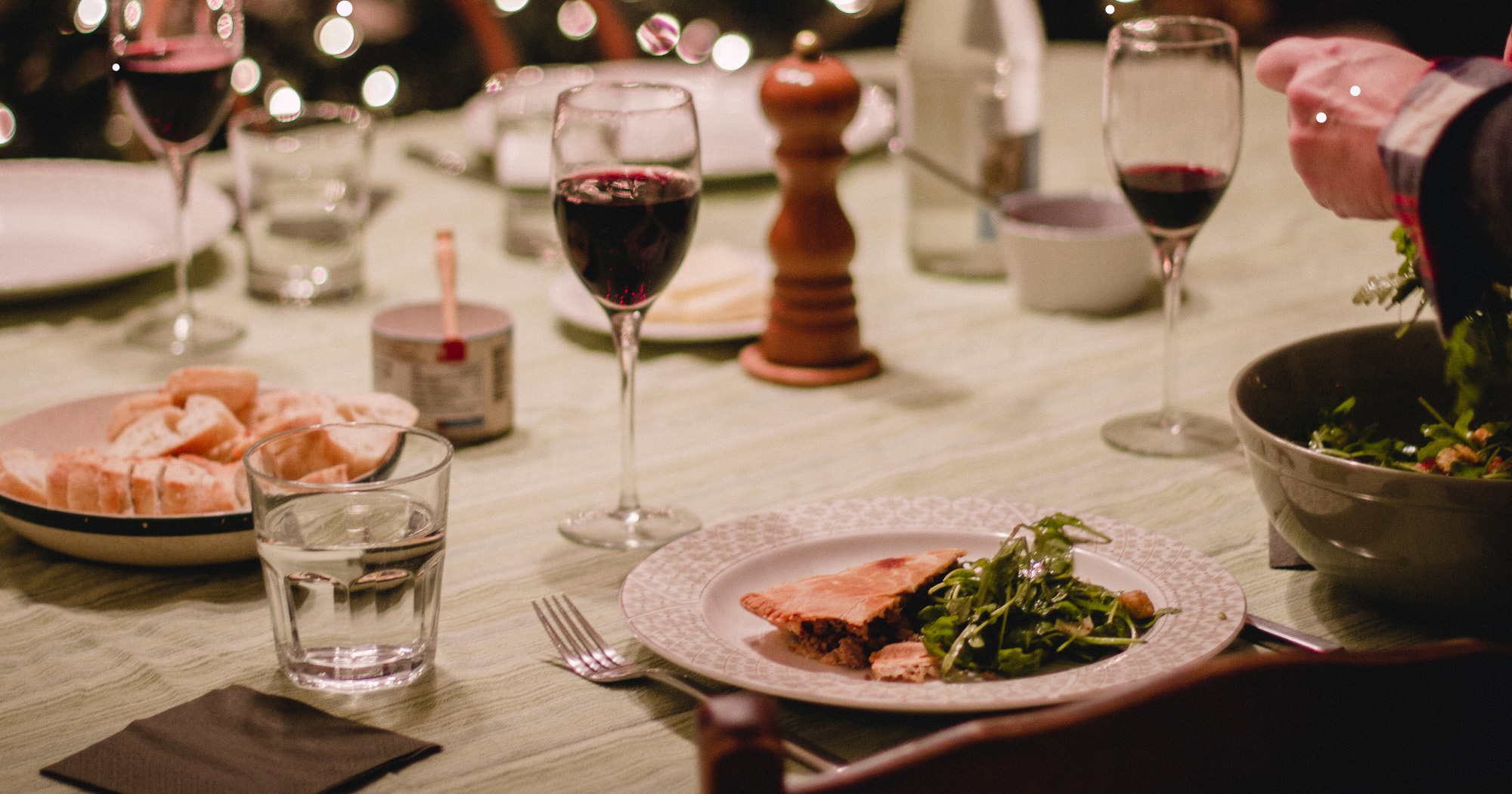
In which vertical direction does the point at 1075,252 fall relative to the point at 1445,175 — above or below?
below

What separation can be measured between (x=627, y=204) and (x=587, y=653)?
1.10 feet

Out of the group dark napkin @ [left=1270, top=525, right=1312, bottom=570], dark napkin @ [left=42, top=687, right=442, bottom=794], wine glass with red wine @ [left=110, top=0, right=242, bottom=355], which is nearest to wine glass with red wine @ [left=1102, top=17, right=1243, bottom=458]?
dark napkin @ [left=1270, top=525, right=1312, bottom=570]

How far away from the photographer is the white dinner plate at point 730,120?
203 centimetres

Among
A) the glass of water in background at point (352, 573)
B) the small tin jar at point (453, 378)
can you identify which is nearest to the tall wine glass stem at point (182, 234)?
the small tin jar at point (453, 378)

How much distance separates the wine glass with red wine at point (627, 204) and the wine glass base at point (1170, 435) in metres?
0.40

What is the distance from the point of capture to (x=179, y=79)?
1384mm

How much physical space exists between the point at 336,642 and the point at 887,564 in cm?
33

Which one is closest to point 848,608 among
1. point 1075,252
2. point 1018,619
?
point 1018,619

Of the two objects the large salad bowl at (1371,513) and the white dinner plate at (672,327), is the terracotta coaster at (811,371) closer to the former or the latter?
the white dinner plate at (672,327)

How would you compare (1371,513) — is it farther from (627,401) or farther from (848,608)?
(627,401)

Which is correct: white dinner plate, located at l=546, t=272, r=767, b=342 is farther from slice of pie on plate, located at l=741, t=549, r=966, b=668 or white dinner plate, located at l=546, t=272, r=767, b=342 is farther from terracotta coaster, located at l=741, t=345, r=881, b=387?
slice of pie on plate, located at l=741, t=549, r=966, b=668

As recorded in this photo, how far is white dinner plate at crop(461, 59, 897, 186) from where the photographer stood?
2027 millimetres

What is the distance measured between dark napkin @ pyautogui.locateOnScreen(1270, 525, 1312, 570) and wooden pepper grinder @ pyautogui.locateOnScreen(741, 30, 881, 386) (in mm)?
502

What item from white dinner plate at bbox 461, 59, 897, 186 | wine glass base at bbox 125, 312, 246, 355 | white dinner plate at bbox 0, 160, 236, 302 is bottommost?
wine glass base at bbox 125, 312, 246, 355
